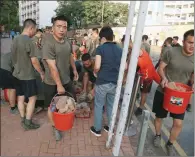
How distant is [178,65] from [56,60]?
1.77 meters

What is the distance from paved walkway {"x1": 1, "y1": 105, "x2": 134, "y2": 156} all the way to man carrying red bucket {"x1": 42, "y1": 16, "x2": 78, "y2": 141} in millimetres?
228

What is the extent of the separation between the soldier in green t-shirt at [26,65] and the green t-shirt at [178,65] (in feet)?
6.62

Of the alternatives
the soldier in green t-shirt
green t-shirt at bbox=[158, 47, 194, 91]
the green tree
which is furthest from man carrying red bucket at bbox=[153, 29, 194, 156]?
the green tree

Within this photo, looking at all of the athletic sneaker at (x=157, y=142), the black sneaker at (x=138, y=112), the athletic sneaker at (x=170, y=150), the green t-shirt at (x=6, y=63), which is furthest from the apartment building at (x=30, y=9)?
the athletic sneaker at (x=170, y=150)

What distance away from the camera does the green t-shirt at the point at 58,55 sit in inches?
126

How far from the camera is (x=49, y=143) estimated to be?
11.7ft

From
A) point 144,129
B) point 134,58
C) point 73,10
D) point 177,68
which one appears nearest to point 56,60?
point 134,58

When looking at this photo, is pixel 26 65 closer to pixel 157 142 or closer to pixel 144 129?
pixel 144 129

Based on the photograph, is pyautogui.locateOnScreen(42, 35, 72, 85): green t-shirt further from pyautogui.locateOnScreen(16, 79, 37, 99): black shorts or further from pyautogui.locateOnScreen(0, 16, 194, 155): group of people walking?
pyautogui.locateOnScreen(16, 79, 37, 99): black shorts

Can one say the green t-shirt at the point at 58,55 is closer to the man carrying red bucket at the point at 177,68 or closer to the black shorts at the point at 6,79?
the black shorts at the point at 6,79

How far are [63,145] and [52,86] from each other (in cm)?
94

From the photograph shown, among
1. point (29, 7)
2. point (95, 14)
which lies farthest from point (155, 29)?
point (29, 7)

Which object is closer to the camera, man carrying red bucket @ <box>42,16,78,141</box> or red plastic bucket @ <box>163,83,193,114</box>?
red plastic bucket @ <box>163,83,193,114</box>

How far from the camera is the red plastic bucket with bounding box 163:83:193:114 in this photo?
10.1 ft
